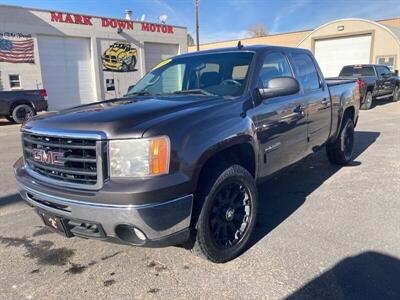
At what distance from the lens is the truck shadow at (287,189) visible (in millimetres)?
4156

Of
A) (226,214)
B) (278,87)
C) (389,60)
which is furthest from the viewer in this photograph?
(389,60)

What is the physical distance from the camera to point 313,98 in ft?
15.9

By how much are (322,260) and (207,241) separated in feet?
3.64

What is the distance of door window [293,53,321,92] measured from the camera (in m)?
4.80

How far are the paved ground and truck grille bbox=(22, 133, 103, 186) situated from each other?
0.92 m

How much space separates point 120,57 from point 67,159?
23462 mm

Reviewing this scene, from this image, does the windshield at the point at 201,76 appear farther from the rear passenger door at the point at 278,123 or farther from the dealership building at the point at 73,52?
the dealership building at the point at 73,52

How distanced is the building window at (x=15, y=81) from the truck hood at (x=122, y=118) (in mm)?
19295

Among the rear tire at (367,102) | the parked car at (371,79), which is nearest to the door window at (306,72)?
the parked car at (371,79)

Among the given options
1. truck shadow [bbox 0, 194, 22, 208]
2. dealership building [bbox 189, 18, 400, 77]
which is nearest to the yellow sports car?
dealership building [bbox 189, 18, 400, 77]

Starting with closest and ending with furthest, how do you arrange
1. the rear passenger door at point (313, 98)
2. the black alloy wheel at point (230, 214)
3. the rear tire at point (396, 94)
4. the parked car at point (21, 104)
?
the black alloy wheel at point (230, 214)
the rear passenger door at point (313, 98)
the parked car at point (21, 104)
the rear tire at point (396, 94)

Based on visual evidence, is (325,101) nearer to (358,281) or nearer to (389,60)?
(358,281)

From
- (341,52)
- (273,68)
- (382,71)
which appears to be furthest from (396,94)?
(273,68)

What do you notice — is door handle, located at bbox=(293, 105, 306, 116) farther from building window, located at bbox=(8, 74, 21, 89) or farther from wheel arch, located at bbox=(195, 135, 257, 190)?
building window, located at bbox=(8, 74, 21, 89)
